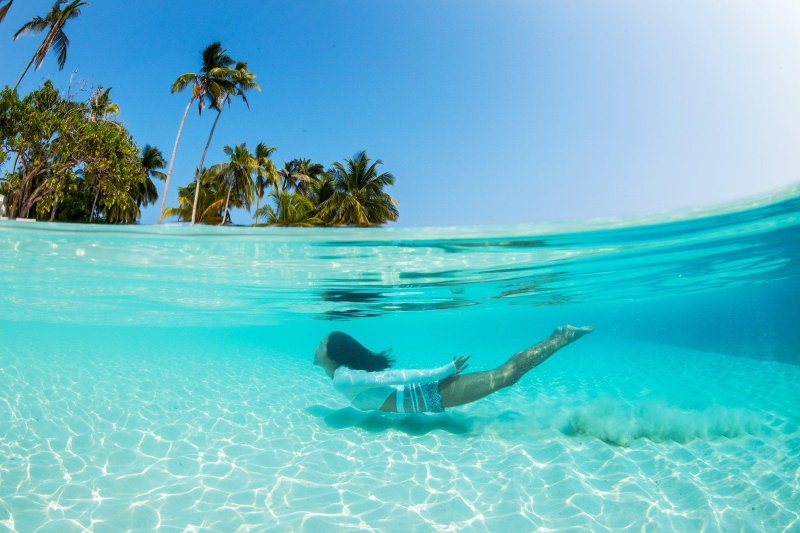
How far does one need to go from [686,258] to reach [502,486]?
12460 mm

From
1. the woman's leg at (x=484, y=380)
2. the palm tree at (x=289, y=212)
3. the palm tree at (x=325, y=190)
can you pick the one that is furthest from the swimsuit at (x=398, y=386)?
the palm tree at (x=325, y=190)

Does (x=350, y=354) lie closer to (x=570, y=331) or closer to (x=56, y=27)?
(x=570, y=331)

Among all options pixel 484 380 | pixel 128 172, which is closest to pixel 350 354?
pixel 484 380

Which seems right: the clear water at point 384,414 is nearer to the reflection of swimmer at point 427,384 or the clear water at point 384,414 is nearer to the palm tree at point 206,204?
the reflection of swimmer at point 427,384

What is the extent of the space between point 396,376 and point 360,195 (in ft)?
110

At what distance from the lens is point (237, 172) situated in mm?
39406

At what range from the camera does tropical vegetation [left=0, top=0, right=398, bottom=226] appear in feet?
74.6

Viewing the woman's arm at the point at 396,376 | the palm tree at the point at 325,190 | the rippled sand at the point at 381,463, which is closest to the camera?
the rippled sand at the point at 381,463

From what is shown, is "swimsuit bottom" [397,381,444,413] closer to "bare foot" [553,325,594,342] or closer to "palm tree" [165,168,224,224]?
"bare foot" [553,325,594,342]

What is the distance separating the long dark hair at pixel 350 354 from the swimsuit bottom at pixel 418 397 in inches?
57.9

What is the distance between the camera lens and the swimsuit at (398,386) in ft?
24.6

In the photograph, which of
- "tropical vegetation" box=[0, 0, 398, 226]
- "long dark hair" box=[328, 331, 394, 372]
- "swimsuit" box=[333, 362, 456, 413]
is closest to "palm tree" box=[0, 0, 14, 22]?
"tropical vegetation" box=[0, 0, 398, 226]

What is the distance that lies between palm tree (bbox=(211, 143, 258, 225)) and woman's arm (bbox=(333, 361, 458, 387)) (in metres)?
35.7

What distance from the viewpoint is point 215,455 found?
278 inches
